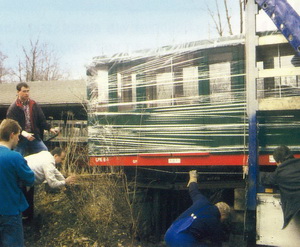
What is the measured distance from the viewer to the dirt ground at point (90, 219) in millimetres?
6117

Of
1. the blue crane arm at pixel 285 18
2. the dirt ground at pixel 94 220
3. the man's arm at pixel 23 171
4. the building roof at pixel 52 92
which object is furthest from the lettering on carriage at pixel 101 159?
the building roof at pixel 52 92

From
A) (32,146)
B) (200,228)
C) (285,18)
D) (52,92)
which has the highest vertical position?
(285,18)

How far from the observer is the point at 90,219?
21.4 ft

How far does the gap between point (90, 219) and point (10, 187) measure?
2.91 metres

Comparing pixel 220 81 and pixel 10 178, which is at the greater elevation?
pixel 220 81

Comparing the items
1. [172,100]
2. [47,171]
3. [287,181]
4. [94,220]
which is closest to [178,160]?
[172,100]

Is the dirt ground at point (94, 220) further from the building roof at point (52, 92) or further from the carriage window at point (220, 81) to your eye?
→ the building roof at point (52, 92)

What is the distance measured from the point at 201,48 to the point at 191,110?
0.92 meters

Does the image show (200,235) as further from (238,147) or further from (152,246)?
(152,246)

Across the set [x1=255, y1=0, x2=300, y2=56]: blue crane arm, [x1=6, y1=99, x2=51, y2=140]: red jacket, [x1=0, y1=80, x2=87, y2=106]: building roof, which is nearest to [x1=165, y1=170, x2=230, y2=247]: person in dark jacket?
[x1=255, y1=0, x2=300, y2=56]: blue crane arm

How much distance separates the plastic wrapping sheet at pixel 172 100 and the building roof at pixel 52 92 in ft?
14.0

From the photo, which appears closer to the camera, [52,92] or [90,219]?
[90,219]

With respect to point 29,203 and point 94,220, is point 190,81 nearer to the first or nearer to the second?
point 94,220

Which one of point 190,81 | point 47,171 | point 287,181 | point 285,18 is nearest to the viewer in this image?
point 285,18
